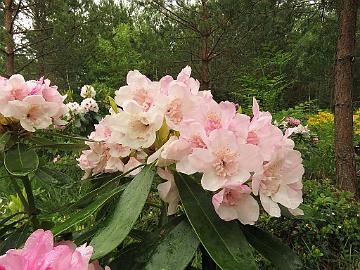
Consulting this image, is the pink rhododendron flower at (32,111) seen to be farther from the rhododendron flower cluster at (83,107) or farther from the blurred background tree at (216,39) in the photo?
the blurred background tree at (216,39)

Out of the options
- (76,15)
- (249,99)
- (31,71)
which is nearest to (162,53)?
(76,15)

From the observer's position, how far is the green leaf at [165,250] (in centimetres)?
70

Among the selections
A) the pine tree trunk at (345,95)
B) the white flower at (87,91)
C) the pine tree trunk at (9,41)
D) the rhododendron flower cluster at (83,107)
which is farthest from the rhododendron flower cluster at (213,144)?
the pine tree trunk at (9,41)

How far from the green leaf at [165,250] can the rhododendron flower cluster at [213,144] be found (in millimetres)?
72

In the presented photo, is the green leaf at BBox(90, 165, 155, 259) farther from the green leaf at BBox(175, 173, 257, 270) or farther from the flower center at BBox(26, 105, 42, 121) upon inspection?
the flower center at BBox(26, 105, 42, 121)

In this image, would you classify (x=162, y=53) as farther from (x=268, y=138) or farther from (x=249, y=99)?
(x=268, y=138)

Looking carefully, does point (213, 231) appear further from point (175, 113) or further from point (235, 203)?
point (175, 113)

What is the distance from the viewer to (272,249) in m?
0.86

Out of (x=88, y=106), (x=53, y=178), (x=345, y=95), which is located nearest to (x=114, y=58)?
(x=88, y=106)

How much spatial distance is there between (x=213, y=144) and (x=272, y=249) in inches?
10.0

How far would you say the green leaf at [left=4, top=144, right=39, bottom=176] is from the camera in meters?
0.99

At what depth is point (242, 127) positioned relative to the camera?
0.79m

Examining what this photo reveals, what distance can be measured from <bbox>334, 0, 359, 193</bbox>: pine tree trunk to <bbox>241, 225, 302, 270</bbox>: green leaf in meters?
4.03

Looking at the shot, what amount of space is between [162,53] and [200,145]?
9.41 meters
